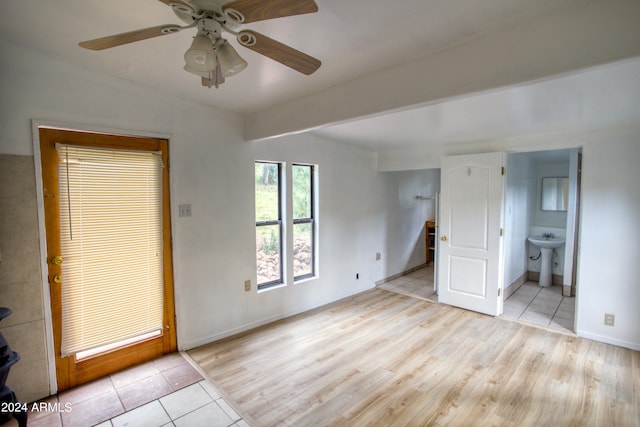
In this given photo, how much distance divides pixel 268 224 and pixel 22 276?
2161 mm

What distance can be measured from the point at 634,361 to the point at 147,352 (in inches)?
177

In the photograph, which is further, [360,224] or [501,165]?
[360,224]

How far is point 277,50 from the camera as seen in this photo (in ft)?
4.56

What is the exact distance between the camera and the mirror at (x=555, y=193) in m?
5.05

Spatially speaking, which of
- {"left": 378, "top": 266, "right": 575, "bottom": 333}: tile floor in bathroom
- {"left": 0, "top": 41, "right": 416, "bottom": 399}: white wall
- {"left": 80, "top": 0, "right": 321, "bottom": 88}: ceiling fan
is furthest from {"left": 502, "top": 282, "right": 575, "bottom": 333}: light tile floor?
{"left": 80, "top": 0, "right": 321, "bottom": 88}: ceiling fan

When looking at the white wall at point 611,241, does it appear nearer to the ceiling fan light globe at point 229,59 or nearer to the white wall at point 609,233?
the white wall at point 609,233

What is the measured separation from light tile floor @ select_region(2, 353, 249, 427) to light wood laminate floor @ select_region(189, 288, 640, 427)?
138 mm

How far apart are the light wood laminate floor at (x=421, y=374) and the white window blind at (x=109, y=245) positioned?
29.7 inches

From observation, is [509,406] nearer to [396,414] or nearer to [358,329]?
[396,414]

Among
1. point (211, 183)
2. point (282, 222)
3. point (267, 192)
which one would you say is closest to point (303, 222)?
point (282, 222)

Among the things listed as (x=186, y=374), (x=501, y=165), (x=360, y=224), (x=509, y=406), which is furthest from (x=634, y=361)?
(x=186, y=374)

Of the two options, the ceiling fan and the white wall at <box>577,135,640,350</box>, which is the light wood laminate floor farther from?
the ceiling fan

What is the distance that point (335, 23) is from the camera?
1648 millimetres

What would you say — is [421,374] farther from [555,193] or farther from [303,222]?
[555,193]
